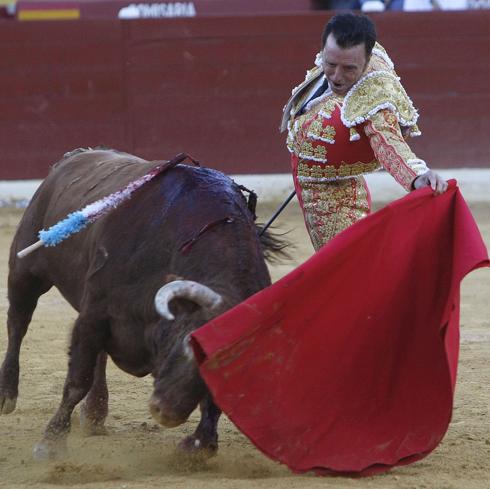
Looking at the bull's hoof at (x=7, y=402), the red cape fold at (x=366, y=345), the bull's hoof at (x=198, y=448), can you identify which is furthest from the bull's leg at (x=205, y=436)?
the bull's hoof at (x=7, y=402)

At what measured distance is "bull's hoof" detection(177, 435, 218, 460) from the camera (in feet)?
10.9

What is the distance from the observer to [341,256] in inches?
124

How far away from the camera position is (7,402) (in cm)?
405

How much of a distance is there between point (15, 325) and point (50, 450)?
0.87 metres

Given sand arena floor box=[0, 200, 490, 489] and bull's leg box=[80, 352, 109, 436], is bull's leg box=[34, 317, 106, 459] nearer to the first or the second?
sand arena floor box=[0, 200, 490, 489]

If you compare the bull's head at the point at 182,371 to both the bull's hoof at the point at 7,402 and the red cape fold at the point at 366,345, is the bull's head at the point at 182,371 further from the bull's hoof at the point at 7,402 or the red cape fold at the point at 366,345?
the bull's hoof at the point at 7,402

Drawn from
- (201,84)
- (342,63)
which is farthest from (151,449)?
(201,84)

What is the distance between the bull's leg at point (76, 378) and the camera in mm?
3471

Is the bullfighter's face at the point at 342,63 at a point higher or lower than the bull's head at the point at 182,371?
higher

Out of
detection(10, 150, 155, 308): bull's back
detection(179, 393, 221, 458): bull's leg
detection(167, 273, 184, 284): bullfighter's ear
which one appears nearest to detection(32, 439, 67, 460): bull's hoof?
detection(179, 393, 221, 458): bull's leg

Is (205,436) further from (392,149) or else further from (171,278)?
(392,149)

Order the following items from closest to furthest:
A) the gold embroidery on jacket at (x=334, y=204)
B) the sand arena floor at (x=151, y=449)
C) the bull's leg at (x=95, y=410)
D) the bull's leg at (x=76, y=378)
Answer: the sand arena floor at (x=151, y=449)
the bull's leg at (x=76, y=378)
the gold embroidery on jacket at (x=334, y=204)
the bull's leg at (x=95, y=410)

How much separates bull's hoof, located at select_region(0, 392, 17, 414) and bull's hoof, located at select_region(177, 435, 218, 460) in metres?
0.95

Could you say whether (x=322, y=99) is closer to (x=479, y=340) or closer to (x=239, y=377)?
(x=239, y=377)
